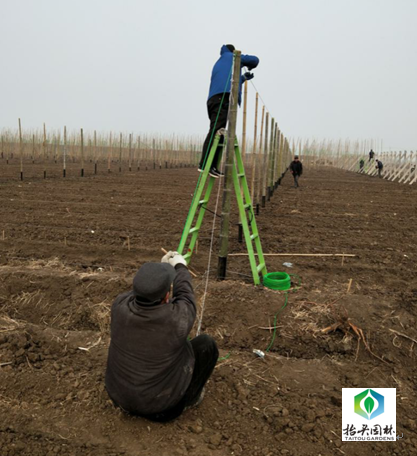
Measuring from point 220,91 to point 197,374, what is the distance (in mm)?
2856

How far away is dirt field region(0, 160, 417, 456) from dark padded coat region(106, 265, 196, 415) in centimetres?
26

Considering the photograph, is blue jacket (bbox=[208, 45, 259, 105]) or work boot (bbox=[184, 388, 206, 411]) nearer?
work boot (bbox=[184, 388, 206, 411])

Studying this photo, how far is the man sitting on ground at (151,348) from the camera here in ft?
7.06

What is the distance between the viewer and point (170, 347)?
2.21 m

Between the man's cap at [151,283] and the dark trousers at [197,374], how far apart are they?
56 cm

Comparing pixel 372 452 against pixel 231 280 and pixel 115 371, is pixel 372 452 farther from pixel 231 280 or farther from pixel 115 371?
pixel 231 280

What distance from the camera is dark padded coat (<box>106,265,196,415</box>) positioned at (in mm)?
2164

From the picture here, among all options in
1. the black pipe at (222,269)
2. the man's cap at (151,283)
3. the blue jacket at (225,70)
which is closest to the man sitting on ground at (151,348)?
the man's cap at (151,283)

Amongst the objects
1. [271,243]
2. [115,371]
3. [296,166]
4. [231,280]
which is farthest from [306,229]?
[296,166]

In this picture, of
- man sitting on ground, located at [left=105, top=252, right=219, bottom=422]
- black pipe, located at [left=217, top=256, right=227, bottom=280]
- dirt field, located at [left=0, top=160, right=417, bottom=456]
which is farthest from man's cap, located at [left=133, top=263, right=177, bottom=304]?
black pipe, located at [left=217, top=256, right=227, bottom=280]

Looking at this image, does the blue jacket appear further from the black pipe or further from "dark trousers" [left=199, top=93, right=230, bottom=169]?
the black pipe

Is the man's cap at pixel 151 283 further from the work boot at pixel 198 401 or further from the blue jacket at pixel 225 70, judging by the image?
the blue jacket at pixel 225 70

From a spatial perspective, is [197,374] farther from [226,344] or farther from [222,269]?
[222,269]

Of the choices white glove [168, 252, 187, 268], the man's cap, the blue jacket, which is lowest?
white glove [168, 252, 187, 268]
